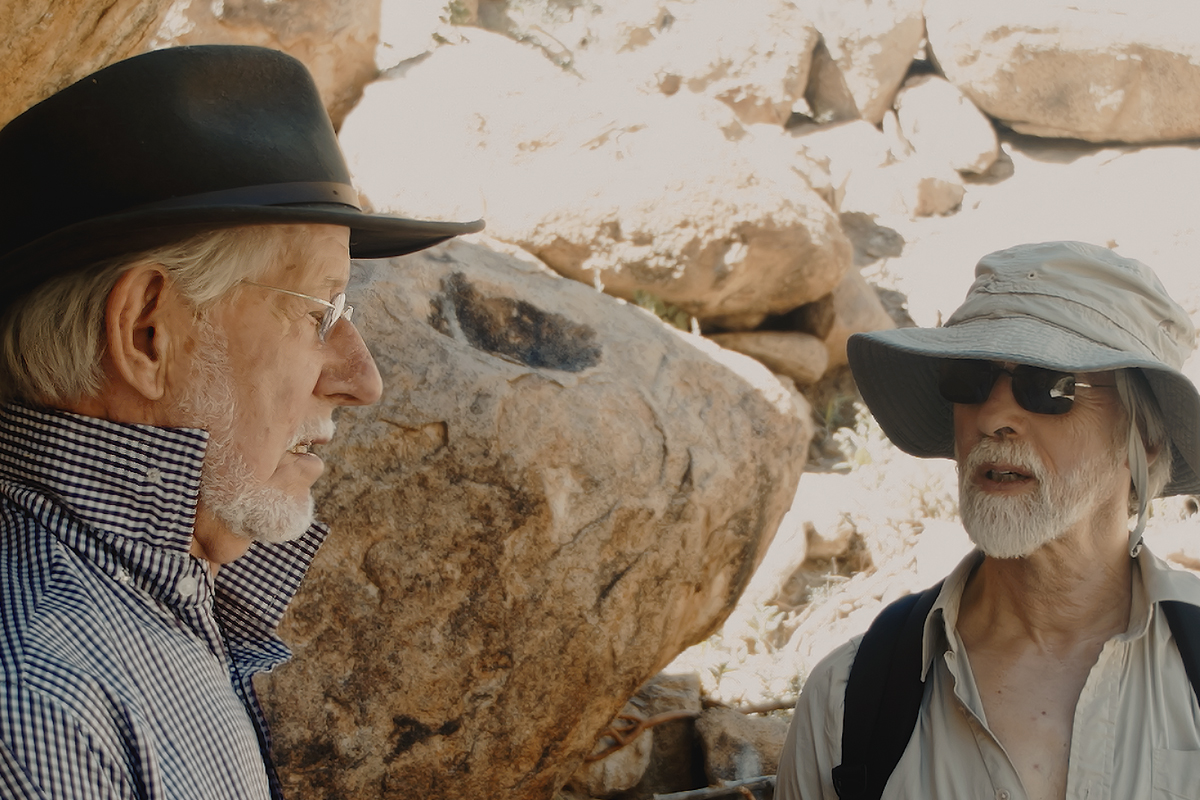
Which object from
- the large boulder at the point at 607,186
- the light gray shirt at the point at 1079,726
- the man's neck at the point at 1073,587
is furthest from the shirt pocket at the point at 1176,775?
the large boulder at the point at 607,186

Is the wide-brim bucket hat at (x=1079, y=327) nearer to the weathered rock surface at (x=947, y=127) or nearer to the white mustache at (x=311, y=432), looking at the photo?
the white mustache at (x=311, y=432)

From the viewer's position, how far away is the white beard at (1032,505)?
2277 mm

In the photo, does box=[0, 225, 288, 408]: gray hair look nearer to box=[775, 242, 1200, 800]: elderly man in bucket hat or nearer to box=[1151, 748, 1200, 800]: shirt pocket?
box=[775, 242, 1200, 800]: elderly man in bucket hat

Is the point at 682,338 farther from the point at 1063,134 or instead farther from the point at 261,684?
the point at 1063,134

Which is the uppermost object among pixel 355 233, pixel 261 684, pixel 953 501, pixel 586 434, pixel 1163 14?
pixel 1163 14

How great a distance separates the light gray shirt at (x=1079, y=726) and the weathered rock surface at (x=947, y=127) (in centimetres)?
979

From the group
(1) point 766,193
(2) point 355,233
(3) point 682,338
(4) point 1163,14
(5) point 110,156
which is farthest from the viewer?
(4) point 1163,14

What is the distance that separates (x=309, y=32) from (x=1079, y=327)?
593 centimetres

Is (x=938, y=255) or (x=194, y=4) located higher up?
(x=194, y=4)

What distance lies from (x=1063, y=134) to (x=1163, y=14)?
57.4 inches

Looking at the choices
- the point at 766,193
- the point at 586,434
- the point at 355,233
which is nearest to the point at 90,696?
the point at 355,233

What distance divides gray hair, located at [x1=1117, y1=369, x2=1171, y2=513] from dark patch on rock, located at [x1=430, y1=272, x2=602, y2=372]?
1335 millimetres

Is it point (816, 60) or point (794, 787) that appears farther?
point (816, 60)

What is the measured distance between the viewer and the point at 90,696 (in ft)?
3.75
